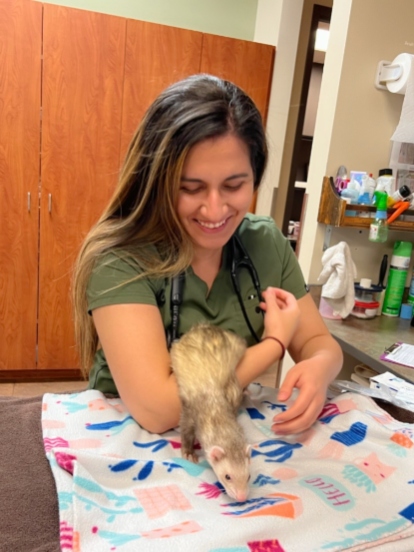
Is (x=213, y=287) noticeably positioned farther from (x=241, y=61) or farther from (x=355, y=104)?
(x=241, y=61)

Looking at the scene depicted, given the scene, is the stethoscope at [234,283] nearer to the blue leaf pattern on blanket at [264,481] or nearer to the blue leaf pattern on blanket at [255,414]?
the blue leaf pattern on blanket at [255,414]

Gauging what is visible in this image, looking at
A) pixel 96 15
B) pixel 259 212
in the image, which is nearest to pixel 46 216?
pixel 96 15

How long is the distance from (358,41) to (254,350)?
170 cm

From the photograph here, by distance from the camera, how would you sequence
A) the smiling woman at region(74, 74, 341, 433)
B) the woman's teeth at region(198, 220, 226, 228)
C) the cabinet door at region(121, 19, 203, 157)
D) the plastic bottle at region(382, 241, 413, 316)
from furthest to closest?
the cabinet door at region(121, 19, 203, 157) < the plastic bottle at region(382, 241, 413, 316) < the woman's teeth at region(198, 220, 226, 228) < the smiling woman at region(74, 74, 341, 433)

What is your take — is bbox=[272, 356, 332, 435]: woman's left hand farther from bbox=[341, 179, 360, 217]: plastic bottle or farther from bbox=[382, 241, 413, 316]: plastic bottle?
bbox=[382, 241, 413, 316]: plastic bottle

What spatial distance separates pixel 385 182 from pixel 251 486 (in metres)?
1.75

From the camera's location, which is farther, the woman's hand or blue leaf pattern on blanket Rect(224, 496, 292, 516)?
the woman's hand

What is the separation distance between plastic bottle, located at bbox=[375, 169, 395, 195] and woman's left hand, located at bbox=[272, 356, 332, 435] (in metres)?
1.36

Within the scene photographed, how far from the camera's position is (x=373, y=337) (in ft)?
6.68

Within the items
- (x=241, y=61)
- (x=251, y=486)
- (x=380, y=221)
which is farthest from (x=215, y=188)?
(x=241, y=61)

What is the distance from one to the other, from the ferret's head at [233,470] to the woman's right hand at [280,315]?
0.31 metres

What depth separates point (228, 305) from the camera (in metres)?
1.24


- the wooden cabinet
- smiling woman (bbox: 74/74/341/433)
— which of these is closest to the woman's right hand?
smiling woman (bbox: 74/74/341/433)

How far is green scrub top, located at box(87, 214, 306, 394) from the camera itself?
1064 mm
